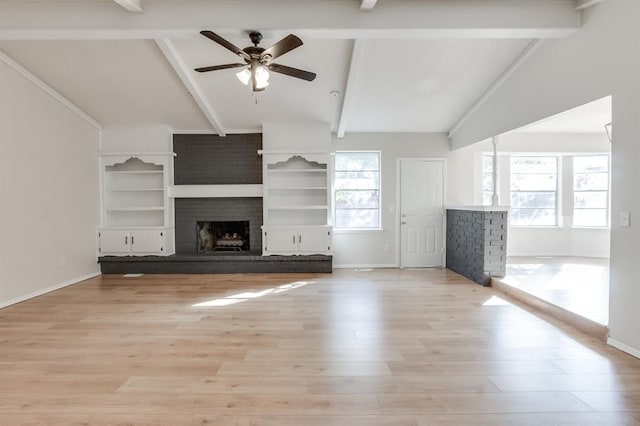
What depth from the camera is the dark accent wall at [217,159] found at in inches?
259

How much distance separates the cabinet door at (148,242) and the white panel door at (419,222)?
4.40 meters

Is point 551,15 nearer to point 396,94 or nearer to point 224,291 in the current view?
point 396,94

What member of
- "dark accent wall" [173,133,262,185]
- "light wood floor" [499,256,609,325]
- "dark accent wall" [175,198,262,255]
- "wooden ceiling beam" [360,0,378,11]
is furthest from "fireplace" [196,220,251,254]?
"light wood floor" [499,256,609,325]

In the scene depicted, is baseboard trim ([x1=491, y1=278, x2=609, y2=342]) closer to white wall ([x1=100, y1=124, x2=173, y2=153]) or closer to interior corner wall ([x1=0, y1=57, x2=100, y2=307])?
white wall ([x1=100, y1=124, x2=173, y2=153])

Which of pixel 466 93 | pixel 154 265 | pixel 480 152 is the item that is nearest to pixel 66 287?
pixel 154 265

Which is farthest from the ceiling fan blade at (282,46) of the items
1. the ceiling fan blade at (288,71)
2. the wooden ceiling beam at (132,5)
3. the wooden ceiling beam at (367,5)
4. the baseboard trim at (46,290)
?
the baseboard trim at (46,290)

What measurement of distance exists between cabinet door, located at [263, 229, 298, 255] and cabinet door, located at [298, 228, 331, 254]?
0.40ft

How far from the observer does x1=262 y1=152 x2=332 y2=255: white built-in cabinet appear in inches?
242

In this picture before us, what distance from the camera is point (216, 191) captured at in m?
6.38

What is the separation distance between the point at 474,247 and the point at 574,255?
3345 mm

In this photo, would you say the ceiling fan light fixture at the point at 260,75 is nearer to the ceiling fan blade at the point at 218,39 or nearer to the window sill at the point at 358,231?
the ceiling fan blade at the point at 218,39

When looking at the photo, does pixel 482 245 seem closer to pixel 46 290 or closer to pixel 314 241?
pixel 314 241

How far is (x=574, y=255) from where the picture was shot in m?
7.21

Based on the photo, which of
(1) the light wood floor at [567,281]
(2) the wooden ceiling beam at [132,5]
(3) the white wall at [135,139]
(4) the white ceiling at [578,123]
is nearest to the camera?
(2) the wooden ceiling beam at [132,5]
